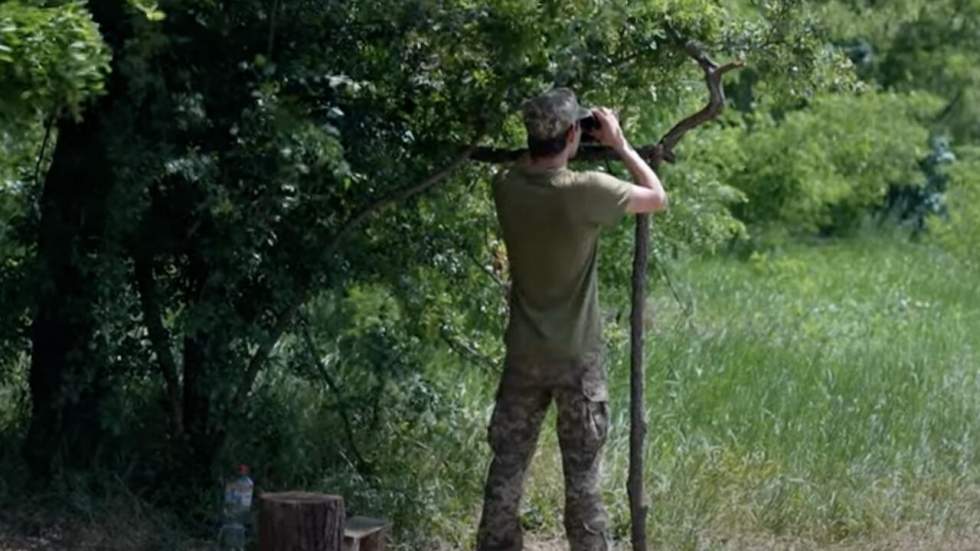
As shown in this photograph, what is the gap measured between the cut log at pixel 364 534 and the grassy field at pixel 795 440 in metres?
1.49

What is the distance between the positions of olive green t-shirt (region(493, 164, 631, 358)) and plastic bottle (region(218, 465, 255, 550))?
1.50 metres

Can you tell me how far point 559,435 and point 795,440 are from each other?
315 cm

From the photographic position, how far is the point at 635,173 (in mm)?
7035

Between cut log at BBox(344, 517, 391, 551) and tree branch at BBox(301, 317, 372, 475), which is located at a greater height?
tree branch at BBox(301, 317, 372, 475)

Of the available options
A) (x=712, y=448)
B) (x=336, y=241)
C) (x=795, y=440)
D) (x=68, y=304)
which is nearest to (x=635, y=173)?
(x=336, y=241)

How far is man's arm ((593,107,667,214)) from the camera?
22.7 ft

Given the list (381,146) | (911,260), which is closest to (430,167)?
(381,146)

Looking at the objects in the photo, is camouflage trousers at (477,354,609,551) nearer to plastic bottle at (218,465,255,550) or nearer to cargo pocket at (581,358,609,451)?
cargo pocket at (581,358,609,451)

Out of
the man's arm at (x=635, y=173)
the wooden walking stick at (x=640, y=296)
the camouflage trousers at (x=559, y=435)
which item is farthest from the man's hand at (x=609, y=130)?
the camouflage trousers at (x=559, y=435)

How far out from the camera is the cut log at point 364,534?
7.29 meters

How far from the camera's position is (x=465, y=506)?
345 inches

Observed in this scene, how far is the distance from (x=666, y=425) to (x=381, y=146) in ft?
10.1

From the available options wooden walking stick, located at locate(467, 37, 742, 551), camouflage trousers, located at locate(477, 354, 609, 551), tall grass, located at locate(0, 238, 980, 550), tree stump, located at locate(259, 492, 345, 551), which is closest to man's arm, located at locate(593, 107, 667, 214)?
wooden walking stick, located at locate(467, 37, 742, 551)

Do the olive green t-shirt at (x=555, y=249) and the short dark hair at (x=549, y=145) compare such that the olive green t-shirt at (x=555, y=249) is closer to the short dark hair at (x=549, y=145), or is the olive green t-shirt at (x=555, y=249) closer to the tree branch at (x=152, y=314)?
the short dark hair at (x=549, y=145)
